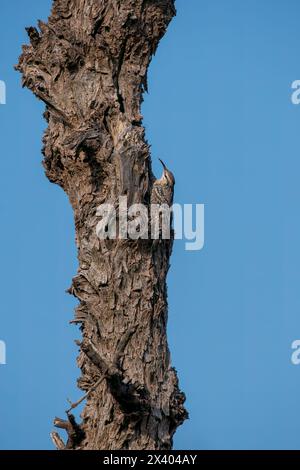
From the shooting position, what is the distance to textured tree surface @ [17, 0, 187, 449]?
948cm

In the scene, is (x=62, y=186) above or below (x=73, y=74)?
below

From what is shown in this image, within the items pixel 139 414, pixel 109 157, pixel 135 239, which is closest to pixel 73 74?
pixel 109 157

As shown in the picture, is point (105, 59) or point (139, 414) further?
point (105, 59)

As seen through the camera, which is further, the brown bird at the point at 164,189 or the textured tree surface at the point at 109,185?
the brown bird at the point at 164,189

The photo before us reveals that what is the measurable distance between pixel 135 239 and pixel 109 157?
69 cm

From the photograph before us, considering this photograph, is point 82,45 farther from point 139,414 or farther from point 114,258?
point 139,414

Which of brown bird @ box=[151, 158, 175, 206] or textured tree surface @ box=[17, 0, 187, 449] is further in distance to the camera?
brown bird @ box=[151, 158, 175, 206]

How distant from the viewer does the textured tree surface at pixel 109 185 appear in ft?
31.1

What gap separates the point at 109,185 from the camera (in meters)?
9.72

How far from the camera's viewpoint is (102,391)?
948cm

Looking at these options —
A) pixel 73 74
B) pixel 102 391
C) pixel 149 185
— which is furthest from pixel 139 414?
pixel 73 74

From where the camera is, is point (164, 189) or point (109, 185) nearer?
point (109, 185)
